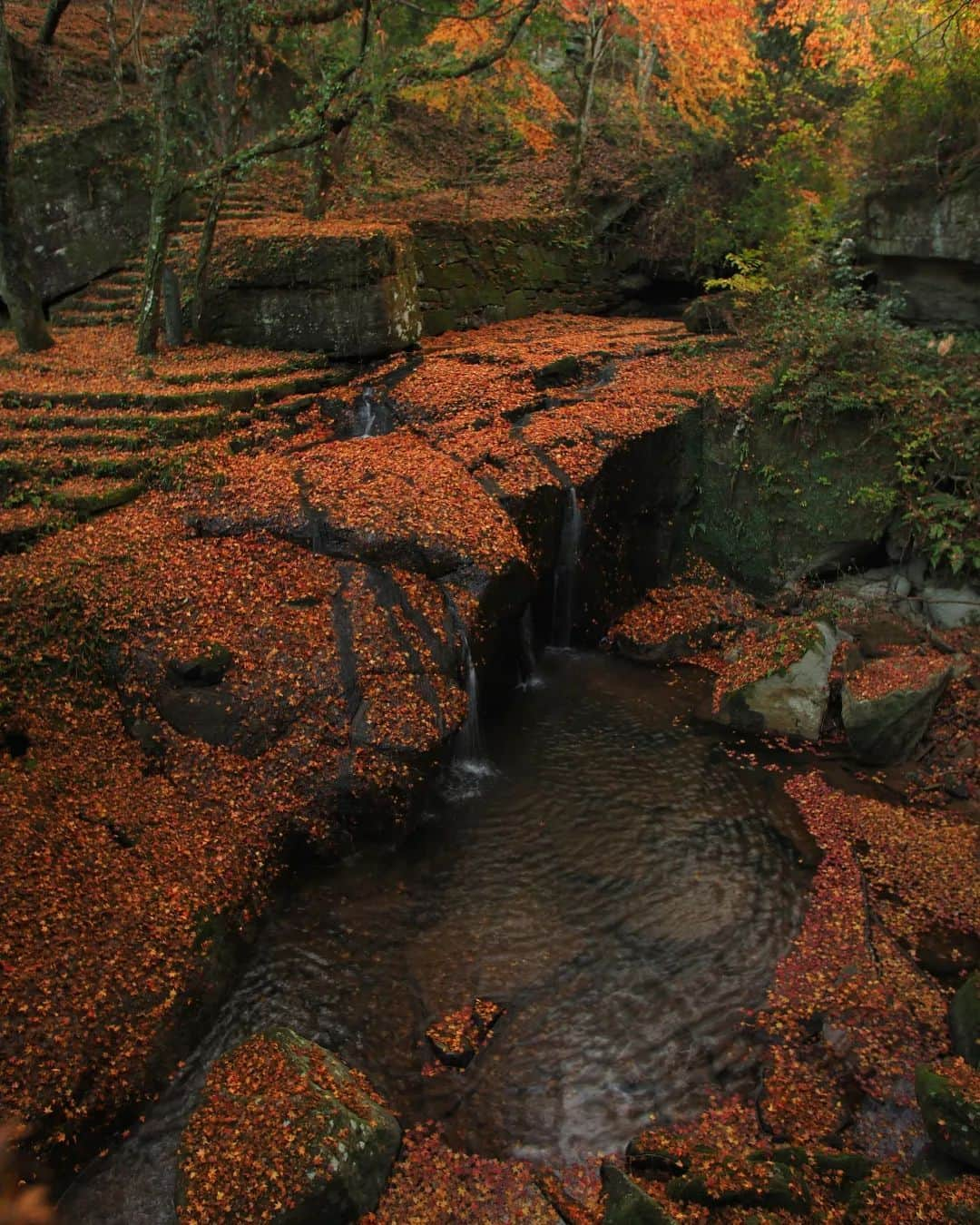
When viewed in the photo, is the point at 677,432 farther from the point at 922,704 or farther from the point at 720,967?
the point at 720,967

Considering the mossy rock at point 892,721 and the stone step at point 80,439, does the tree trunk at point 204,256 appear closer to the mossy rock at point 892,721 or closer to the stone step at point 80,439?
the stone step at point 80,439

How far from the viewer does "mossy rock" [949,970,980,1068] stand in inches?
245

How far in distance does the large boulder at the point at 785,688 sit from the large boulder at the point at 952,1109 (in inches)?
208

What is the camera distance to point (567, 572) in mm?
12625

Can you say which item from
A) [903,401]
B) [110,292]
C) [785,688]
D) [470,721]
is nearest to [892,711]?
[785,688]

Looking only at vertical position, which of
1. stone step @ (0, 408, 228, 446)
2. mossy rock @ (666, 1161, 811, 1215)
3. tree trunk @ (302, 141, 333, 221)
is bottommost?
mossy rock @ (666, 1161, 811, 1215)

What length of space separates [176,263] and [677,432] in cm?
1059

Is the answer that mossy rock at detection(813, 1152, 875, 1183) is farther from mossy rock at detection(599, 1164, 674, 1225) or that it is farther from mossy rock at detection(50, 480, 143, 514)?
mossy rock at detection(50, 480, 143, 514)

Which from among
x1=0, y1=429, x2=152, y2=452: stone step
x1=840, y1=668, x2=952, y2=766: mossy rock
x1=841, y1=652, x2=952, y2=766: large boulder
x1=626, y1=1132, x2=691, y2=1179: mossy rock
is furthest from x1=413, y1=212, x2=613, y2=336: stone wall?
x1=626, y1=1132, x2=691, y2=1179: mossy rock

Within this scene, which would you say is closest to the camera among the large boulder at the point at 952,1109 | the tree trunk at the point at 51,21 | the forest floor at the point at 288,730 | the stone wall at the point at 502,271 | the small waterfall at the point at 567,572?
the large boulder at the point at 952,1109

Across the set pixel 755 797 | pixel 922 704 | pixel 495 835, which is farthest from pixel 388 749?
pixel 922 704

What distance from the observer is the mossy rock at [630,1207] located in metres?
4.91

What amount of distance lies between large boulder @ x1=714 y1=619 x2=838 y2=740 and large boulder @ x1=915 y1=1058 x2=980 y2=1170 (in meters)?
5.27

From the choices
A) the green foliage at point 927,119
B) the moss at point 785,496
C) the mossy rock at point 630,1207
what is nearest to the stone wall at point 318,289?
the moss at point 785,496
